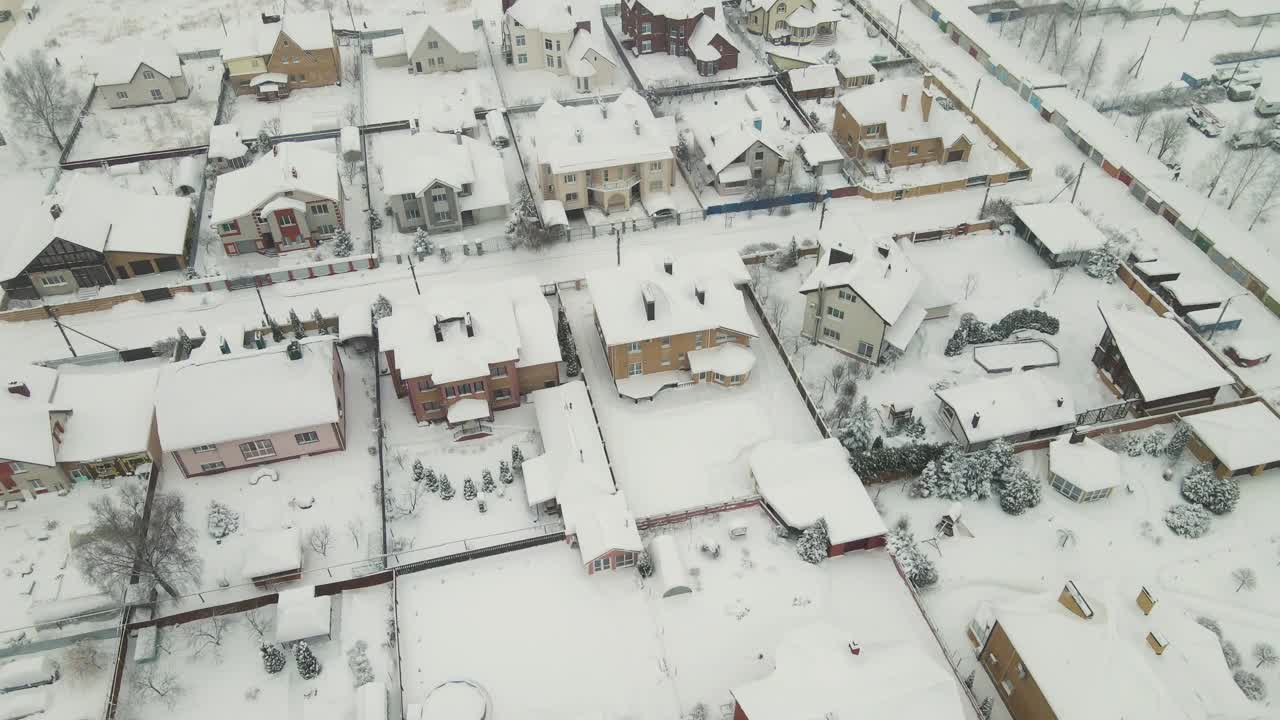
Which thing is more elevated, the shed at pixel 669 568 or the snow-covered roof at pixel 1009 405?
the snow-covered roof at pixel 1009 405

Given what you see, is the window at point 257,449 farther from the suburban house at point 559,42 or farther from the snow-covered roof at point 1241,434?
the snow-covered roof at point 1241,434

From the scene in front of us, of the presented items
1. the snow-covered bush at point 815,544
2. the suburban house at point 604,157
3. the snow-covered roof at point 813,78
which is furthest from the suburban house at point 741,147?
the snow-covered bush at point 815,544

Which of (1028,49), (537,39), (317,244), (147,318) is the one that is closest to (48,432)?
(147,318)

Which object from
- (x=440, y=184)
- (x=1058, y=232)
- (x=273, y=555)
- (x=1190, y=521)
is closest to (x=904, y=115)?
(x=1058, y=232)

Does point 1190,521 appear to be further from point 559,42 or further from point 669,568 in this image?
point 559,42

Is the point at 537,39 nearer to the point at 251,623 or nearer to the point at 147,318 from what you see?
the point at 147,318
